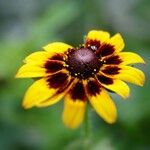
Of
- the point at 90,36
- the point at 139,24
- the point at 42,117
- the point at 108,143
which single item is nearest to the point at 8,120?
the point at 42,117

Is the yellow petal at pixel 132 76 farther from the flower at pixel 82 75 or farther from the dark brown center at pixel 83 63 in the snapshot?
the dark brown center at pixel 83 63

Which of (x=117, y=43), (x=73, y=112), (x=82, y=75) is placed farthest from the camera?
(x=117, y=43)

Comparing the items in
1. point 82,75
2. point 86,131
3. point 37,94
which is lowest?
point 86,131

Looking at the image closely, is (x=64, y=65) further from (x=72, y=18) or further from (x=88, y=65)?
(x=72, y=18)

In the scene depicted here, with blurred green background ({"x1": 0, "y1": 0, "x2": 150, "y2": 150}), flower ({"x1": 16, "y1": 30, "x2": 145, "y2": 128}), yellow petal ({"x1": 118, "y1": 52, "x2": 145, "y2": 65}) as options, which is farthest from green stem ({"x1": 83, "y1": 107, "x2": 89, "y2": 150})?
yellow petal ({"x1": 118, "y1": 52, "x2": 145, "y2": 65})

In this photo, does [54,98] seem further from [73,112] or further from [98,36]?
[98,36]

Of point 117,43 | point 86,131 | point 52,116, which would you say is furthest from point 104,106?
point 52,116
